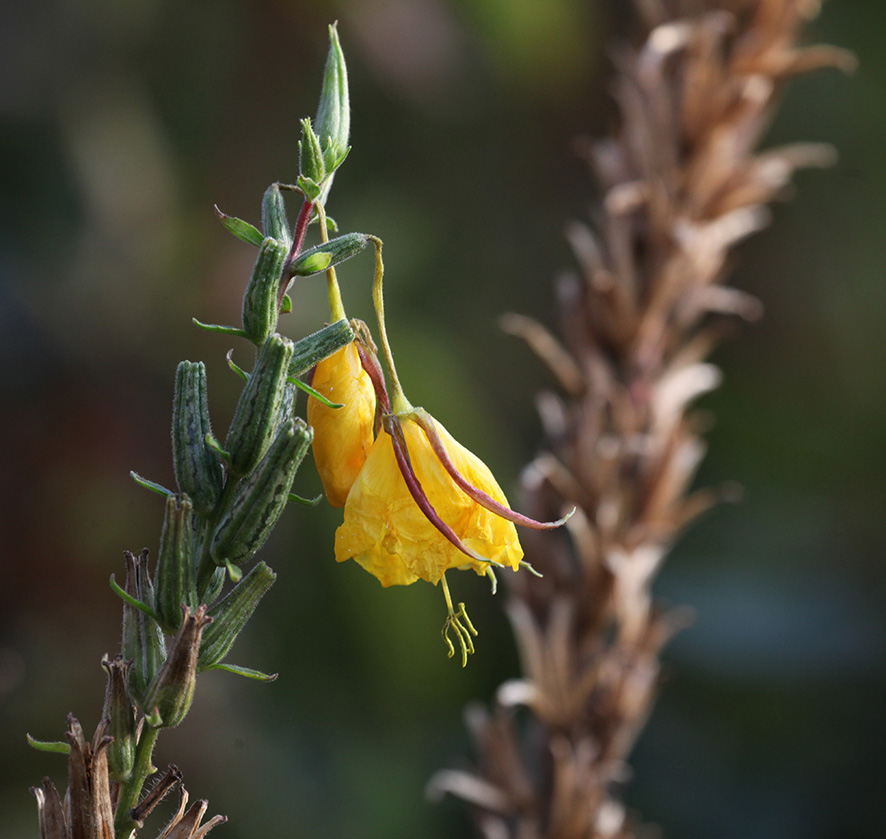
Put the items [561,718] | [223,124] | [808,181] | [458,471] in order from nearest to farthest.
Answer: [458,471], [561,718], [223,124], [808,181]

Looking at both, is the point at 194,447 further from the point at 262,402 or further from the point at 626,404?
the point at 626,404

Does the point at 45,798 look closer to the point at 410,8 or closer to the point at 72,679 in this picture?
the point at 72,679

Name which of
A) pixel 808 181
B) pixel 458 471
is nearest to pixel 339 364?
pixel 458 471

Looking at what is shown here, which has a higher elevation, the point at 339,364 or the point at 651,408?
the point at 651,408

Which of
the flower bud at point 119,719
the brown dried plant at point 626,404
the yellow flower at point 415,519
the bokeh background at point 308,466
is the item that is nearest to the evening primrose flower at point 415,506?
the yellow flower at point 415,519

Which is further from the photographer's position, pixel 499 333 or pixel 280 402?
pixel 499 333

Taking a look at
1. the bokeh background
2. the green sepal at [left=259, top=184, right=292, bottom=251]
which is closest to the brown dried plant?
the green sepal at [left=259, top=184, right=292, bottom=251]

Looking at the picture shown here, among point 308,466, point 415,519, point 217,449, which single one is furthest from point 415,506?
point 308,466
